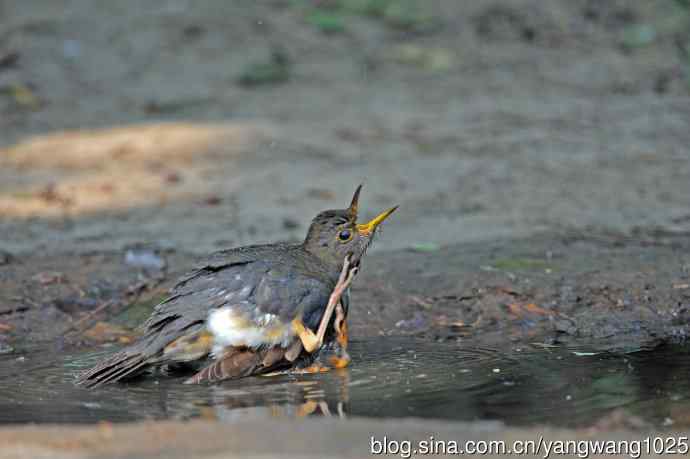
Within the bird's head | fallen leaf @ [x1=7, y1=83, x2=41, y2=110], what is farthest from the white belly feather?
fallen leaf @ [x1=7, y1=83, x2=41, y2=110]

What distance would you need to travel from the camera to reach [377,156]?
32.6 feet

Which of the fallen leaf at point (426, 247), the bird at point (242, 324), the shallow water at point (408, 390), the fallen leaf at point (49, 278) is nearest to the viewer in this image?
the shallow water at point (408, 390)

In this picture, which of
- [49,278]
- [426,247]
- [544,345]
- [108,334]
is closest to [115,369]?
[108,334]

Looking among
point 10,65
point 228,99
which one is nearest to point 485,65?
point 228,99

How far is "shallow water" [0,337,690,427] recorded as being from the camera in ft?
16.6

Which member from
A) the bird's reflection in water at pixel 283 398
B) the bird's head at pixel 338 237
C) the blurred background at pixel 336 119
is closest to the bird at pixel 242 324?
the bird's reflection in water at pixel 283 398

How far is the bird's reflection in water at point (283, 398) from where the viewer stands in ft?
16.7

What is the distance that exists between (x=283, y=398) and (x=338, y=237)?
1.53 metres

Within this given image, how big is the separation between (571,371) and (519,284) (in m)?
1.48

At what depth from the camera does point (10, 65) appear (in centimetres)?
1166

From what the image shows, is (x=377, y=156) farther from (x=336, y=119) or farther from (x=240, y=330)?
(x=240, y=330)

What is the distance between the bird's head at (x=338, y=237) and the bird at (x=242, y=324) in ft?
1.01

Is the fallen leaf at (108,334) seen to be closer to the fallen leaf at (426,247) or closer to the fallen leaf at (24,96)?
the fallen leaf at (426,247)

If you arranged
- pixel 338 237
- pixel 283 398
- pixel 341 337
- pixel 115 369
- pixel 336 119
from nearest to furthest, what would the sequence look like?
pixel 283 398
pixel 115 369
pixel 341 337
pixel 338 237
pixel 336 119
